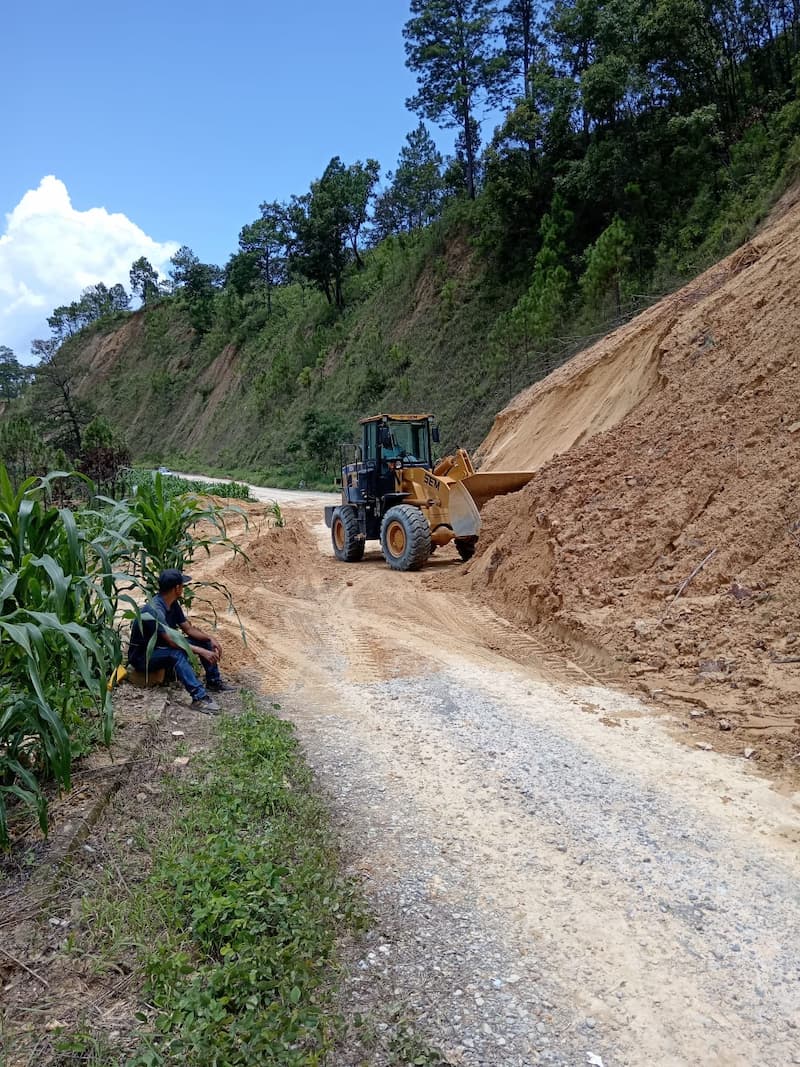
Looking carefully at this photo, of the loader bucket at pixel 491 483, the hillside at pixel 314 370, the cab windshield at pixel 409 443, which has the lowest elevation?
the loader bucket at pixel 491 483

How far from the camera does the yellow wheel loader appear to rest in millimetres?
11844

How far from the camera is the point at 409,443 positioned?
1339 centimetres

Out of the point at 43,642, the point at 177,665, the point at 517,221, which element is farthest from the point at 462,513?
the point at 517,221

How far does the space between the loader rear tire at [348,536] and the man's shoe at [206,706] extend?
811cm

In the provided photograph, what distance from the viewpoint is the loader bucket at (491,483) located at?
11.7 metres

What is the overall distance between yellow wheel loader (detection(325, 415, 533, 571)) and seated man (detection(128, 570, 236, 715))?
6.12m

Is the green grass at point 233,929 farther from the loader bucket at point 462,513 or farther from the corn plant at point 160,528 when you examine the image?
the loader bucket at point 462,513

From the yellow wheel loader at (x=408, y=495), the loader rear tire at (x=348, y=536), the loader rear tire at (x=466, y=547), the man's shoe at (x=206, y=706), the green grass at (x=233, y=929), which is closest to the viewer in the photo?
the green grass at (x=233, y=929)

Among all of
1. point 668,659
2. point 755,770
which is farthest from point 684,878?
point 668,659

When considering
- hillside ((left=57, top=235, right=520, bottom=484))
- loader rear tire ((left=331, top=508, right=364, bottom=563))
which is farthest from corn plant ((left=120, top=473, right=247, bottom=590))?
hillside ((left=57, top=235, right=520, bottom=484))

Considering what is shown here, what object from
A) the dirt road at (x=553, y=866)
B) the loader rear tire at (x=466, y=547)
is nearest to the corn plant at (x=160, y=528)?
the dirt road at (x=553, y=866)

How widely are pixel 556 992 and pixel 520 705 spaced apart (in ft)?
10.5

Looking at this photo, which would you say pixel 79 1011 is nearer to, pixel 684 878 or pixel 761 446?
pixel 684 878

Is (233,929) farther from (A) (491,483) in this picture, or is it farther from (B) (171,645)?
(A) (491,483)
